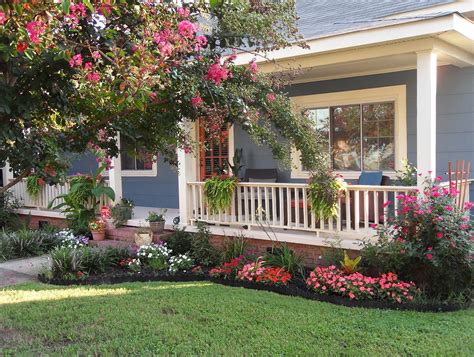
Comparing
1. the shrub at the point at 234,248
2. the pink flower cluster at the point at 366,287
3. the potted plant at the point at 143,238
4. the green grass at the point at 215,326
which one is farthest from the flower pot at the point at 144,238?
the pink flower cluster at the point at 366,287

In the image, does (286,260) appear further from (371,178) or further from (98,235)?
(98,235)

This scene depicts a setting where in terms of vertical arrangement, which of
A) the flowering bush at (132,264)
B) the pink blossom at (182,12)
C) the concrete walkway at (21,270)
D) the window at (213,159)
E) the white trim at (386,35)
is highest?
the white trim at (386,35)

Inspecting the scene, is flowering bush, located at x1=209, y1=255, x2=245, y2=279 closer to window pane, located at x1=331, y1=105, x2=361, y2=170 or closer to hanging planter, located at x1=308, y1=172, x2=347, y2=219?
hanging planter, located at x1=308, y1=172, x2=347, y2=219

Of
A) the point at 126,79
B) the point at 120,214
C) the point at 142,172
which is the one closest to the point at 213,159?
the point at 142,172

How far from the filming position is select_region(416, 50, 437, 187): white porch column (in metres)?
6.06

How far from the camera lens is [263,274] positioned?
6227 millimetres

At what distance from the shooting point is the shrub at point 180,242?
7824 mm

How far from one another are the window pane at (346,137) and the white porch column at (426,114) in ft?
8.43

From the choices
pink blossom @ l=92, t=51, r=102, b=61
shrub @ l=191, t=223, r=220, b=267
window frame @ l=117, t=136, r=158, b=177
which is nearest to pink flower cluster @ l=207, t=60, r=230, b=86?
pink blossom @ l=92, t=51, r=102, b=61

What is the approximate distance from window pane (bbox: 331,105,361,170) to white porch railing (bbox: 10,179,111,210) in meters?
5.82

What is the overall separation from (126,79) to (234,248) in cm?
441

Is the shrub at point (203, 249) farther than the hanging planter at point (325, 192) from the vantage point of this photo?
Yes

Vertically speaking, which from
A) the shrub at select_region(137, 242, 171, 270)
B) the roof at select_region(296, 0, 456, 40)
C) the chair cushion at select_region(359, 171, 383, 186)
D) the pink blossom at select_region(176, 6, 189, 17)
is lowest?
the shrub at select_region(137, 242, 171, 270)

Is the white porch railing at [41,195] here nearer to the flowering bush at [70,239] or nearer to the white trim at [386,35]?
the flowering bush at [70,239]
